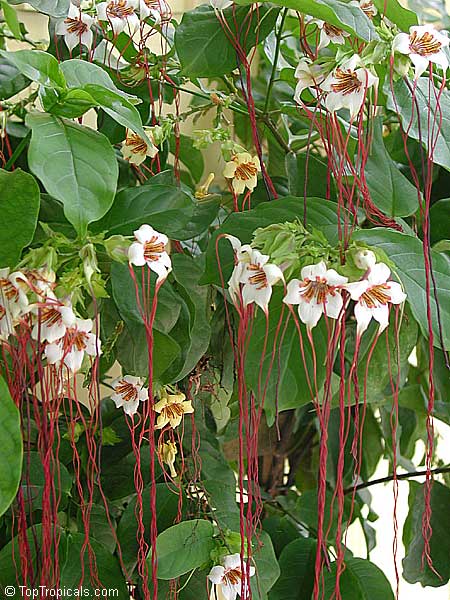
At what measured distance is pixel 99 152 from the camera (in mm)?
476

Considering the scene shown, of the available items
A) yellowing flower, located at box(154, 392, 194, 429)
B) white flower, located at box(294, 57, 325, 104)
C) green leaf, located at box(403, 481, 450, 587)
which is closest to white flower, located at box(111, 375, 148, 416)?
yellowing flower, located at box(154, 392, 194, 429)

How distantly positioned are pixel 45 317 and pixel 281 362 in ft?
0.61

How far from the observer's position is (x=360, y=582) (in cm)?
72

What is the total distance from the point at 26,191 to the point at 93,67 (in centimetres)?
10

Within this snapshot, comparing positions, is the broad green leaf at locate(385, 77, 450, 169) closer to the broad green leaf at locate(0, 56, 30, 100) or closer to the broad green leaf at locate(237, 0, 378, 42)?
the broad green leaf at locate(237, 0, 378, 42)

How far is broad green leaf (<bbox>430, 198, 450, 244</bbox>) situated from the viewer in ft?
2.22

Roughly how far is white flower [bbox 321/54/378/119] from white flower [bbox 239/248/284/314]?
0.11 m

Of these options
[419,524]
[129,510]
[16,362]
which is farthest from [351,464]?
[16,362]

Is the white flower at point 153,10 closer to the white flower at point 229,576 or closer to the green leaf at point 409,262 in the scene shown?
the green leaf at point 409,262

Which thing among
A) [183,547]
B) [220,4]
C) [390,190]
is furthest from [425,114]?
[183,547]

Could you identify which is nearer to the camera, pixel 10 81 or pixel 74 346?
pixel 74 346

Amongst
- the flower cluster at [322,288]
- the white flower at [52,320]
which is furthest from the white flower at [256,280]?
the white flower at [52,320]

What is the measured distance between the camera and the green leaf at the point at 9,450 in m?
0.43

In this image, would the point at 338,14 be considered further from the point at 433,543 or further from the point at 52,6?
the point at 433,543
